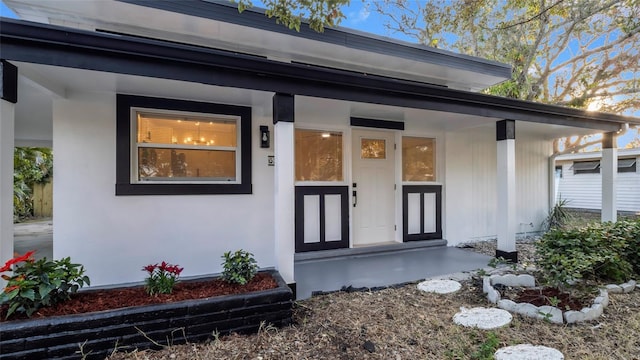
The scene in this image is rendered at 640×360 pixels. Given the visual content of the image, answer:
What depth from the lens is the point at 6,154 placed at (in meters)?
2.52

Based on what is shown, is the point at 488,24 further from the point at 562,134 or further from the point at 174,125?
the point at 174,125

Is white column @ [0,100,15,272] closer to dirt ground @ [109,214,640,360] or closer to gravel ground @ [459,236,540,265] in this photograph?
dirt ground @ [109,214,640,360]

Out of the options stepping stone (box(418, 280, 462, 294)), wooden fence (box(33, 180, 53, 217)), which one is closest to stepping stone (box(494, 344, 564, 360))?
stepping stone (box(418, 280, 462, 294))

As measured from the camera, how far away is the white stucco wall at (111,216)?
11.5 feet

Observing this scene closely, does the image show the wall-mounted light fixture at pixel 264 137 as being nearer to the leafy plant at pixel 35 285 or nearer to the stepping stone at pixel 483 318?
the leafy plant at pixel 35 285

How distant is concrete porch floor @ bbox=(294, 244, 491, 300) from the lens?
12.6 ft

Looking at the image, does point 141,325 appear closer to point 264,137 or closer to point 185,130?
point 185,130

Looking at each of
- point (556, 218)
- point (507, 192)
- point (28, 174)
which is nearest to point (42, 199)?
point (28, 174)

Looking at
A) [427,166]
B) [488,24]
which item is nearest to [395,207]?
[427,166]

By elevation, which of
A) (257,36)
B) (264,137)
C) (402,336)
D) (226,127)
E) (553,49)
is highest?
(553,49)

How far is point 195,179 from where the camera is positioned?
407cm

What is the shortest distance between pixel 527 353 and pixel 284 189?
245cm

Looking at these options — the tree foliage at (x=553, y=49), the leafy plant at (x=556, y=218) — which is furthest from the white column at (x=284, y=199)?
the leafy plant at (x=556, y=218)

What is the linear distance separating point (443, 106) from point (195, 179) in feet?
11.4
